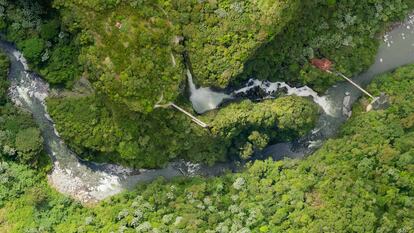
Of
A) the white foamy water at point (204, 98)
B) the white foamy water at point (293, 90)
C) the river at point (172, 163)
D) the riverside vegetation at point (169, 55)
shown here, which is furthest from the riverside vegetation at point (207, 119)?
the white foamy water at point (204, 98)

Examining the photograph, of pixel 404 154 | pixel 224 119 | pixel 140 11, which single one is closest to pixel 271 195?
pixel 224 119

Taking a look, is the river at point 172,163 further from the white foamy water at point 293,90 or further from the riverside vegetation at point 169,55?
the riverside vegetation at point 169,55

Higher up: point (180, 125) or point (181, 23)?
point (181, 23)

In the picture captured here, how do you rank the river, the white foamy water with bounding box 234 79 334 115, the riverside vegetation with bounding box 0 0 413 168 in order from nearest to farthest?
the riverside vegetation with bounding box 0 0 413 168
the river
the white foamy water with bounding box 234 79 334 115

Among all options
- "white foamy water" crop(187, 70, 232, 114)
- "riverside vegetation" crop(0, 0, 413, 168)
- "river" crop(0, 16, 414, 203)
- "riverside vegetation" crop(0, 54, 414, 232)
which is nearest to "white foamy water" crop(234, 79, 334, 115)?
"river" crop(0, 16, 414, 203)

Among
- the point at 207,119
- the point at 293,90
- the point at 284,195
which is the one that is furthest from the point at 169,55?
the point at 284,195

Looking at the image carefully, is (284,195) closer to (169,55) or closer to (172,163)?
(172,163)

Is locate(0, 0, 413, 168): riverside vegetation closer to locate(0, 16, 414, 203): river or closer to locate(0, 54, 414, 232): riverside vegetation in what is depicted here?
locate(0, 16, 414, 203): river

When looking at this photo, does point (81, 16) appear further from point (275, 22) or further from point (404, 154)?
point (404, 154)
